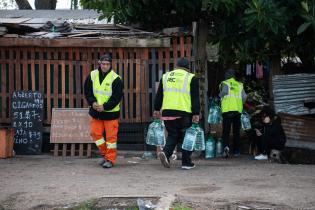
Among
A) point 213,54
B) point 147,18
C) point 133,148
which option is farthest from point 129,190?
point 213,54

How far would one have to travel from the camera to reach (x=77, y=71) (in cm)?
1129

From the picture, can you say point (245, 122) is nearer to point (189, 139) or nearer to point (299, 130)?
point (299, 130)

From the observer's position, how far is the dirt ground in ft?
22.7

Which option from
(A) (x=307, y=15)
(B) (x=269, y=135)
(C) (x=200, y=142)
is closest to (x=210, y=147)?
(C) (x=200, y=142)

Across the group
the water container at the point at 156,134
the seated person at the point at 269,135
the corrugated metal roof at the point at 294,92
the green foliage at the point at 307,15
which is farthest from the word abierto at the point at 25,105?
the green foliage at the point at 307,15

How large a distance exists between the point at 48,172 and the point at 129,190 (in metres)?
2.13

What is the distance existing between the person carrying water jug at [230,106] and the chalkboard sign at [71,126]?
2.67m

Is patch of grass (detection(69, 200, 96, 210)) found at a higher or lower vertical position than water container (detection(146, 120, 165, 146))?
lower

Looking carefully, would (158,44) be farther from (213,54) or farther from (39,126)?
(213,54)

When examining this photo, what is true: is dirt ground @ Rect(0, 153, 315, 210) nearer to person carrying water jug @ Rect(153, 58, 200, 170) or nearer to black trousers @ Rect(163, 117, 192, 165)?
black trousers @ Rect(163, 117, 192, 165)

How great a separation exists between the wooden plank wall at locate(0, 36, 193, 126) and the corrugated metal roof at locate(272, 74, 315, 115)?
6.23ft

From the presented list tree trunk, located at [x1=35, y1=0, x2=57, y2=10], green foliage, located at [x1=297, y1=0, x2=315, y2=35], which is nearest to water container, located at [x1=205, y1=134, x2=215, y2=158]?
green foliage, located at [x1=297, y1=0, x2=315, y2=35]

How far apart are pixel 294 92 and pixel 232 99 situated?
1.19 meters

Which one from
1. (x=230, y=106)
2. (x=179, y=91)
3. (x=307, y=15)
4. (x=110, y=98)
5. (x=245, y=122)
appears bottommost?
(x=245, y=122)
